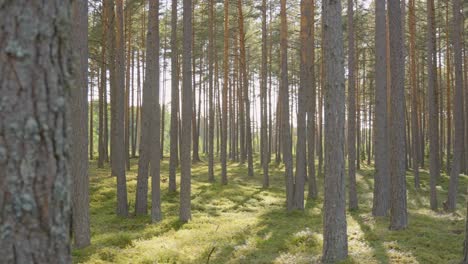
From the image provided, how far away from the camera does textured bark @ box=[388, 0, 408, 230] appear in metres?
10.7

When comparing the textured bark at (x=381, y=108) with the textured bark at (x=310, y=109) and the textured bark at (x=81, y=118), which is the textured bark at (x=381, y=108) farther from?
the textured bark at (x=81, y=118)

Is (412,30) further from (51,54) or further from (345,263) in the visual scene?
(51,54)

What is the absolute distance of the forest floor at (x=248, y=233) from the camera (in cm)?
870

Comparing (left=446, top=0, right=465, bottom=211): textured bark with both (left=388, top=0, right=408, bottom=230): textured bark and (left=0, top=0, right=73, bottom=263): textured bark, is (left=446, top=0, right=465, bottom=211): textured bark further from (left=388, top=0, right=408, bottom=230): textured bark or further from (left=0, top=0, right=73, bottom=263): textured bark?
(left=0, top=0, right=73, bottom=263): textured bark

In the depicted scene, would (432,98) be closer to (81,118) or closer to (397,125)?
(397,125)

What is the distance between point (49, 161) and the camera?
180cm

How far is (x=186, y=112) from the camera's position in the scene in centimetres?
1247

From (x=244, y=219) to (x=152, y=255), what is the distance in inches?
206

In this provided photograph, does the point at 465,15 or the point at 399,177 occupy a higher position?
the point at 465,15

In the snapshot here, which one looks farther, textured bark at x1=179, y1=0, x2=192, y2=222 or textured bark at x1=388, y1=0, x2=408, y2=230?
textured bark at x1=179, y1=0, x2=192, y2=222

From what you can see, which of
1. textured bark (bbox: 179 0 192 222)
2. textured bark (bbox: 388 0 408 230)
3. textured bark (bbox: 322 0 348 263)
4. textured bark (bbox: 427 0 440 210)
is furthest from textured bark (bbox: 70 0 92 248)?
textured bark (bbox: 427 0 440 210)

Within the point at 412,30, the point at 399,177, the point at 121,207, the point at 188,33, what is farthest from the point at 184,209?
the point at 412,30

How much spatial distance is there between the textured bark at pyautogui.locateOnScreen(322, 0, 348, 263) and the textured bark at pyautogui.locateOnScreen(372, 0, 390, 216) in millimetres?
5379

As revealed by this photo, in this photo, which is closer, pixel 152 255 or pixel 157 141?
pixel 152 255
